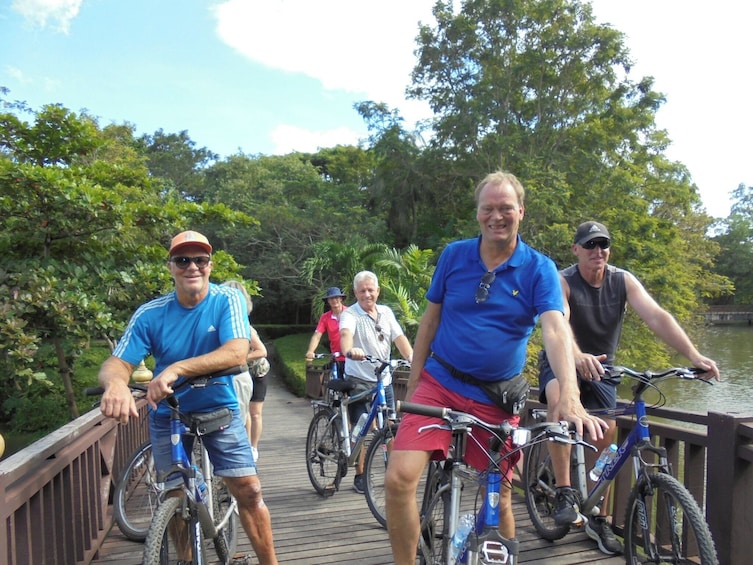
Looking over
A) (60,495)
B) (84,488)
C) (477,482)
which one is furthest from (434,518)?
(84,488)

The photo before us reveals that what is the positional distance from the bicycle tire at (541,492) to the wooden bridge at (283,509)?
0.09 metres

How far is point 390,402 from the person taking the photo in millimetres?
5129

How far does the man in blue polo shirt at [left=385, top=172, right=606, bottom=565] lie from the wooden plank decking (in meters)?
1.40

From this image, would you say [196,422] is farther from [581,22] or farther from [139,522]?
[581,22]

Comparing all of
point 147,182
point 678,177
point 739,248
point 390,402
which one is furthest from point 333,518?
point 739,248

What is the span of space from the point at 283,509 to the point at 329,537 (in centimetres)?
88

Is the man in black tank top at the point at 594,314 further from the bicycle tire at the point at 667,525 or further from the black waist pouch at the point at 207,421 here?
the black waist pouch at the point at 207,421

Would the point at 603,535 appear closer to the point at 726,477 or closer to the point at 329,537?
the point at 726,477

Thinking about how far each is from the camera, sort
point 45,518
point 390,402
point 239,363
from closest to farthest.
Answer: point 239,363 → point 45,518 → point 390,402

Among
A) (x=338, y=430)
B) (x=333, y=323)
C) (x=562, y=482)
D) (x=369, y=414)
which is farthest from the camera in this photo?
(x=333, y=323)

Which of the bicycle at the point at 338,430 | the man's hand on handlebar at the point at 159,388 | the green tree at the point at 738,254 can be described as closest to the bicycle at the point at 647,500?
the bicycle at the point at 338,430

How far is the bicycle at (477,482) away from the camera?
7.12 feet

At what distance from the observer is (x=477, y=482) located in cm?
246

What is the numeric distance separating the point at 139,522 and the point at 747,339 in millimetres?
45245
